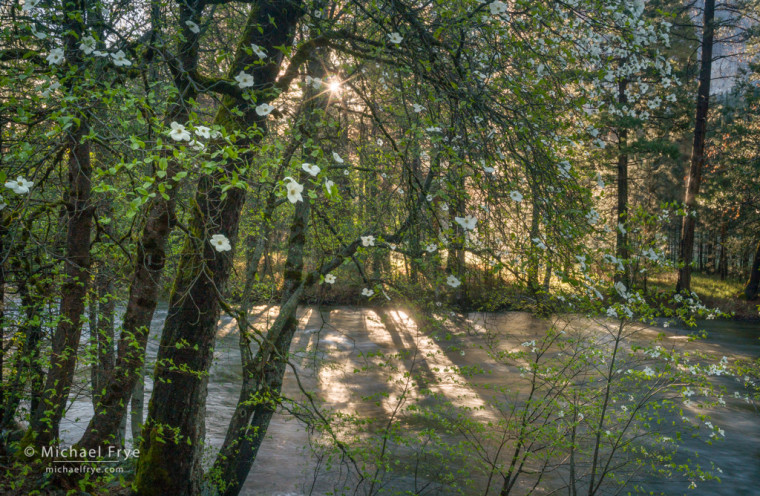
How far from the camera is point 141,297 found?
410 cm

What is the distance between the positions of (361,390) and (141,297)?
302 inches

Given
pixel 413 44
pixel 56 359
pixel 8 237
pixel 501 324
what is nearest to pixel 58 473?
pixel 56 359

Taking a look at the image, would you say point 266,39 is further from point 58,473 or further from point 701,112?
point 701,112

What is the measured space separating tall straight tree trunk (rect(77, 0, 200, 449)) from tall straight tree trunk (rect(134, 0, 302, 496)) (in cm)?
21

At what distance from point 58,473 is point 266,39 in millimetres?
4135

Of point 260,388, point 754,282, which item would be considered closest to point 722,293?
point 754,282

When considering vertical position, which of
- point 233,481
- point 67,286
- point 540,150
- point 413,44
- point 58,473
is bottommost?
point 233,481

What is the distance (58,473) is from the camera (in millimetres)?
4629

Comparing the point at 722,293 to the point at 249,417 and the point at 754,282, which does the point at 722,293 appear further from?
the point at 249,417

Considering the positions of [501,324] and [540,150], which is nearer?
[540,150]

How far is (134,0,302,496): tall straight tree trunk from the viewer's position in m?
3.78

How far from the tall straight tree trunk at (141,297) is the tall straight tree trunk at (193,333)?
206 millimetres

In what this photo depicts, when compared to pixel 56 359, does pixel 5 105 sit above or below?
above

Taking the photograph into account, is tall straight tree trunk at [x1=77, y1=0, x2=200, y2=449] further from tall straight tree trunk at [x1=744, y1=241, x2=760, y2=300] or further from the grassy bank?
tall straight tree trunk at [x1=744, y1=241, x2=760, y2=300]
